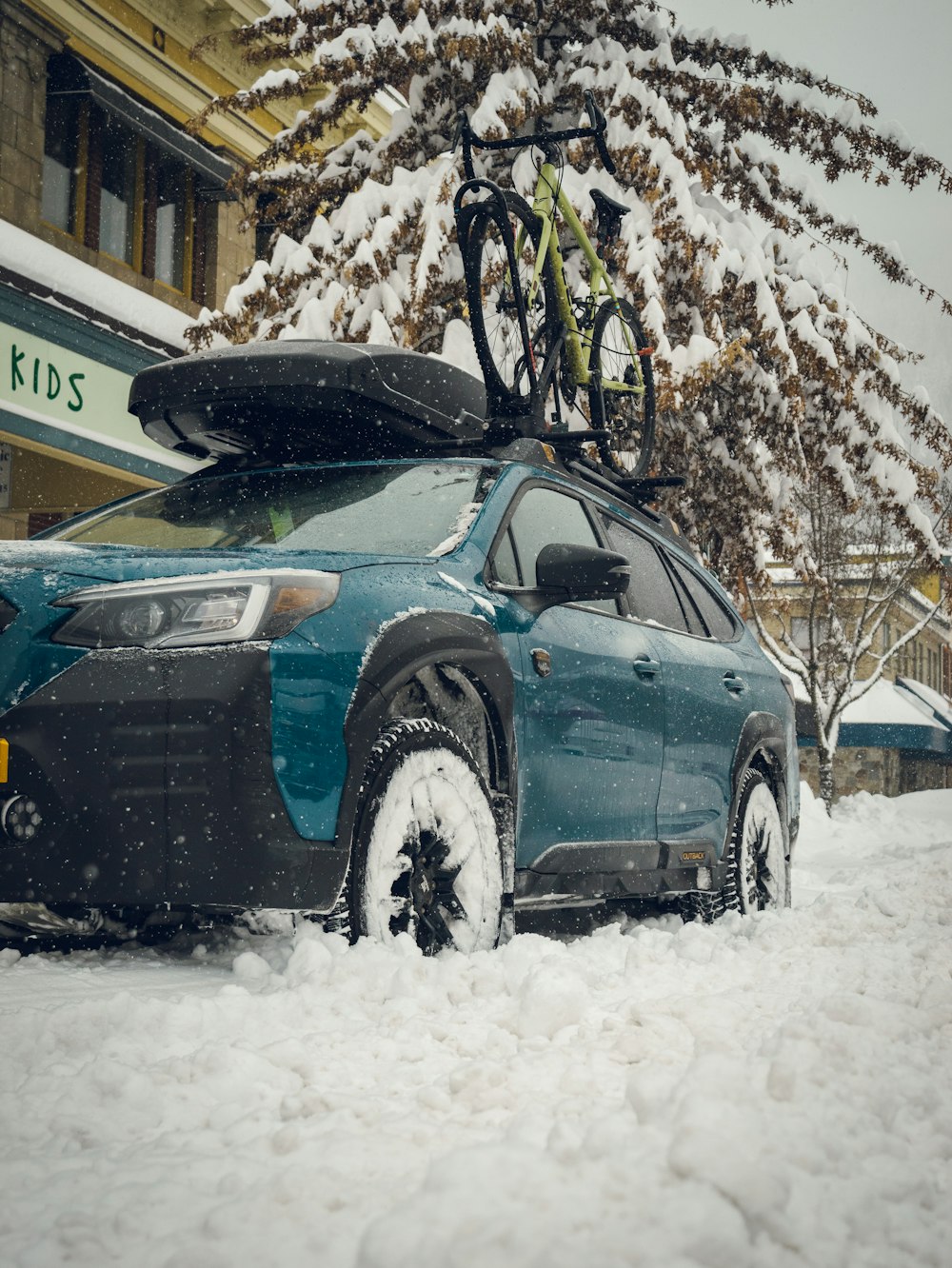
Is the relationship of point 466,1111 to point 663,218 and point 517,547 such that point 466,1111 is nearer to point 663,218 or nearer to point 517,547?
point 517,547

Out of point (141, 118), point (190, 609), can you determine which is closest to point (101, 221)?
point (141, 118)

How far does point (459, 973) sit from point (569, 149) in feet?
30.0

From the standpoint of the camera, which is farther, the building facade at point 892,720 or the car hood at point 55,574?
the building facade at point 892,720

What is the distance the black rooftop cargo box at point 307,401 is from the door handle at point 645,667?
0.98 meters

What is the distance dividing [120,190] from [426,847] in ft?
43.0

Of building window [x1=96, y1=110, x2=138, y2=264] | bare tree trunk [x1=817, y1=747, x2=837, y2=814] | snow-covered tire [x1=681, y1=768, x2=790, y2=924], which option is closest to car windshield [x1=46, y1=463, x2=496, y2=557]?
snow-covered tire [x1=681, y1=768, x2=790, y2=924]

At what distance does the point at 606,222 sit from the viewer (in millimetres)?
9516

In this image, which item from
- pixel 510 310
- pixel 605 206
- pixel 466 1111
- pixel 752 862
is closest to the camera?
pixel 466 1111

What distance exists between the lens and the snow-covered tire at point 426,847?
135 inches

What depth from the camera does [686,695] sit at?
5.43 metres

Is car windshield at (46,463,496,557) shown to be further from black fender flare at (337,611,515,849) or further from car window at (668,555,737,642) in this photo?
car window at (668,555,737,642)

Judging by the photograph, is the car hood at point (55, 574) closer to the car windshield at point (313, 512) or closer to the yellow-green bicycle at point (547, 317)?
the car windshield at point (313, 512)

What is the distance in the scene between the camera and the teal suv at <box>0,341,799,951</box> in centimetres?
323

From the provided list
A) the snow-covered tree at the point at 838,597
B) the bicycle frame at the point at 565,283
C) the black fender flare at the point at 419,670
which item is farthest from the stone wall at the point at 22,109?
the snow-covered tree at the point at 838,597
